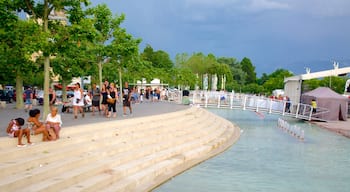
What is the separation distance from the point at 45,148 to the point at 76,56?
16671mm

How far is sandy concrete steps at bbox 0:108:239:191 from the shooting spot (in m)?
8.20

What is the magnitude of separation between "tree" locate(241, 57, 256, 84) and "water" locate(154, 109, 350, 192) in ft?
310

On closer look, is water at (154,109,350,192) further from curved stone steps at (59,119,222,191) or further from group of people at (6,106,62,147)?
group of people at (6,106,62,147)

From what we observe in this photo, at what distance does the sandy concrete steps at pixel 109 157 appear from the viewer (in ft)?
26.9

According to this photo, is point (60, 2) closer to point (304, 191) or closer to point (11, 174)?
point (11, 174)

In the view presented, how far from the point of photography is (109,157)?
35.8ft

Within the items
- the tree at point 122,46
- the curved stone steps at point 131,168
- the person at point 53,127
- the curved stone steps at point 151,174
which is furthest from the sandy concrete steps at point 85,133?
the tree at point 122,46

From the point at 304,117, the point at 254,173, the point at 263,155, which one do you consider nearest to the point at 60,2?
the point at 254,173

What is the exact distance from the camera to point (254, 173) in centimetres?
1274

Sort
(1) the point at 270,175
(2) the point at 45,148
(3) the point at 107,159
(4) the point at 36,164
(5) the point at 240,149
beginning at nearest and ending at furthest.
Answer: (4) the point at 36,164 → (2) the point at 45,148 → (3) the point at 107,159 → (1) the point at 270,175 → (5) the point at 240,149

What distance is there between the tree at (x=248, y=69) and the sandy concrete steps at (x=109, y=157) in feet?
327

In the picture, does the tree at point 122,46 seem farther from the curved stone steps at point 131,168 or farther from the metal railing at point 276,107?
the curved stone steps at point 131,168

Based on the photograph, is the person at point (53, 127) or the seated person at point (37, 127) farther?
the person at point (53, 127)

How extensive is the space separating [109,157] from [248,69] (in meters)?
107
